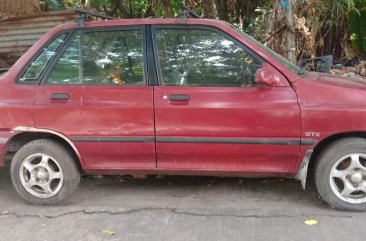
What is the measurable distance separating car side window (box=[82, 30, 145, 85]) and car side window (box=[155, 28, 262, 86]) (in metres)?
0.23

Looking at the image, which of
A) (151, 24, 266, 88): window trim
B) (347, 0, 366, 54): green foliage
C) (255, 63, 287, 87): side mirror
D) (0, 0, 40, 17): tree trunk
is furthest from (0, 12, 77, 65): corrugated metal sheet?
(347, 0, 366, 54): green foliage

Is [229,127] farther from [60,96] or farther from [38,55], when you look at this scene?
[38,55]

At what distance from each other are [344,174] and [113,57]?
2.33 m

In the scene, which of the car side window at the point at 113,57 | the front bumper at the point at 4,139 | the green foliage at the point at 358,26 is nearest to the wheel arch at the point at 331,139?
the car side window at the point at 113,57

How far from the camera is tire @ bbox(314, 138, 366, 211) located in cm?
385

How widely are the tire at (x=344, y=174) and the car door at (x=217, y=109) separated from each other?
0.94 ft

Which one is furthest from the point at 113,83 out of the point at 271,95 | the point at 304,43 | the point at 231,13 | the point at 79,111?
the point at 231,13

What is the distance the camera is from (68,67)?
4.21 meters

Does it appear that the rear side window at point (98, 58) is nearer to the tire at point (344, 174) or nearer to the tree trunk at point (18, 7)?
the tire at point (344, 174)

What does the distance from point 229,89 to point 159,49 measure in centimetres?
75

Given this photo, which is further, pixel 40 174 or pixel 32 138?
pixel 32 138

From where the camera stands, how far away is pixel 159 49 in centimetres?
412

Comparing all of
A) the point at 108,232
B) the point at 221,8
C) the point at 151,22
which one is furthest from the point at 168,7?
the point at 108,232

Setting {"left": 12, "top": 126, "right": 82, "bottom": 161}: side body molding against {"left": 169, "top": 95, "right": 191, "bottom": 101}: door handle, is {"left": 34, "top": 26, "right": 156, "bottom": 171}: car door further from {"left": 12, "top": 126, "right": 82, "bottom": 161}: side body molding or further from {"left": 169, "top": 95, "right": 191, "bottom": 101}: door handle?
{"left": 169, "top": 95, "right": 191, "bottom": 101}: door handle
